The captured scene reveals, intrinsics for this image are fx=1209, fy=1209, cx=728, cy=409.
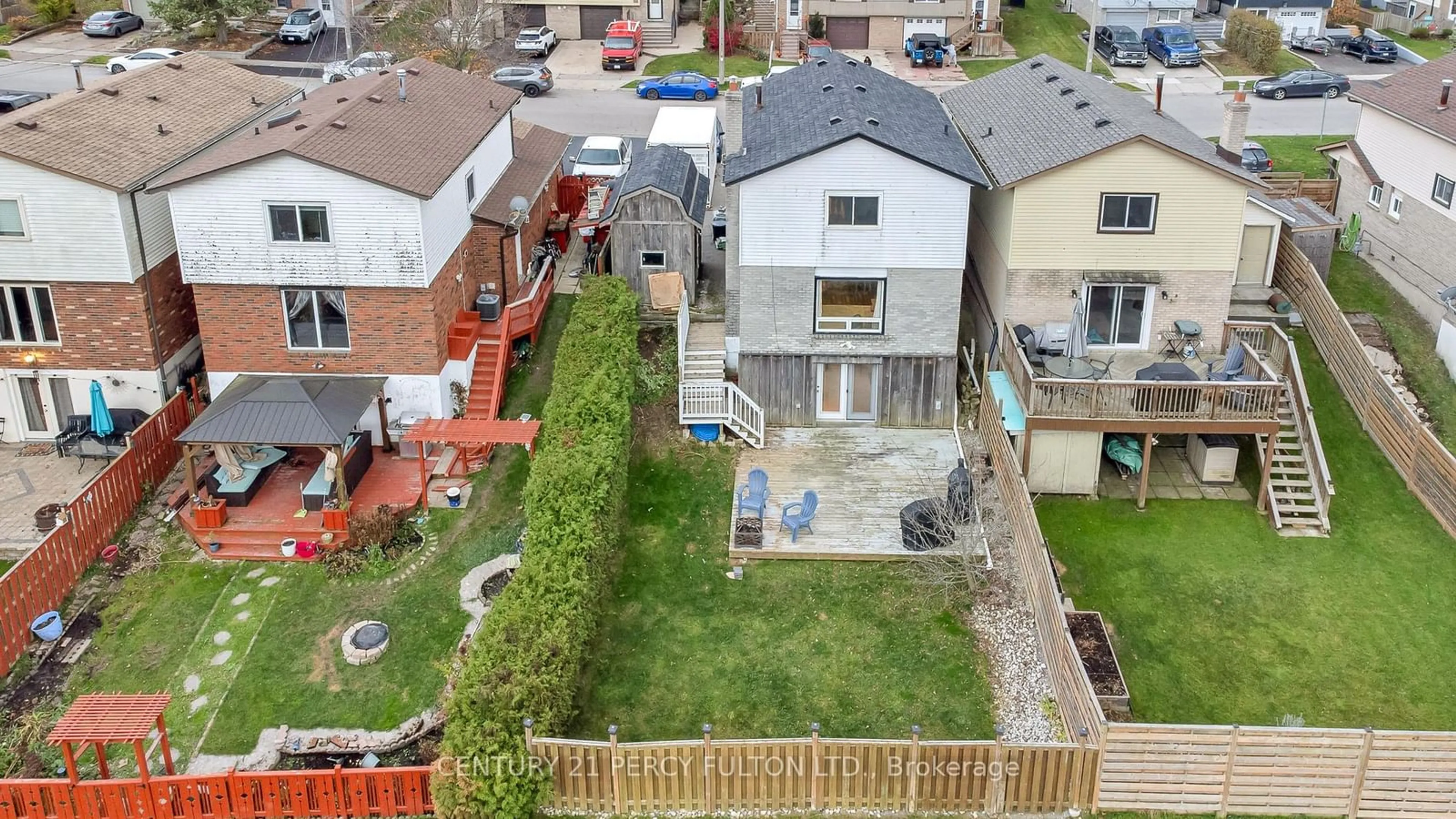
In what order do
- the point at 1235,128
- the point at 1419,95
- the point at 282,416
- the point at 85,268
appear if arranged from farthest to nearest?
the point at 1419,95
the point at 1235,128
the point at 85,268
the point at 282,416

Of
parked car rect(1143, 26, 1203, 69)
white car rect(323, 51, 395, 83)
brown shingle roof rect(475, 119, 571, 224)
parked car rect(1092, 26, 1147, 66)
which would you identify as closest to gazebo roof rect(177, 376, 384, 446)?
brown shingle roof rect(475, 119, 571, 224)

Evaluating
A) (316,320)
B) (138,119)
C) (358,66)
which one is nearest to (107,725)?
(316,320)

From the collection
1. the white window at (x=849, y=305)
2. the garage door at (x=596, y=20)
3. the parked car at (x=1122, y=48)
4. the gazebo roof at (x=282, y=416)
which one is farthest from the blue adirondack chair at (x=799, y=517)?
the garage door at (x=596, y=20)

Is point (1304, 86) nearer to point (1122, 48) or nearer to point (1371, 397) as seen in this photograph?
point (1122, 48)

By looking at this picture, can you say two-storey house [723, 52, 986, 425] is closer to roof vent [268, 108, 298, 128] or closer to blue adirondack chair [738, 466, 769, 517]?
blue adirondack chair [738, 466, 769, 517]

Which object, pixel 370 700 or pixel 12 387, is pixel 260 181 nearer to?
pixel 12 387

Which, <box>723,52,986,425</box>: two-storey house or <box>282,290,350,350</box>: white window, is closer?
<box>723,52,986,425</box>: two-storey house

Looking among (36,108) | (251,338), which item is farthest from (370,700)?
(36,108)
